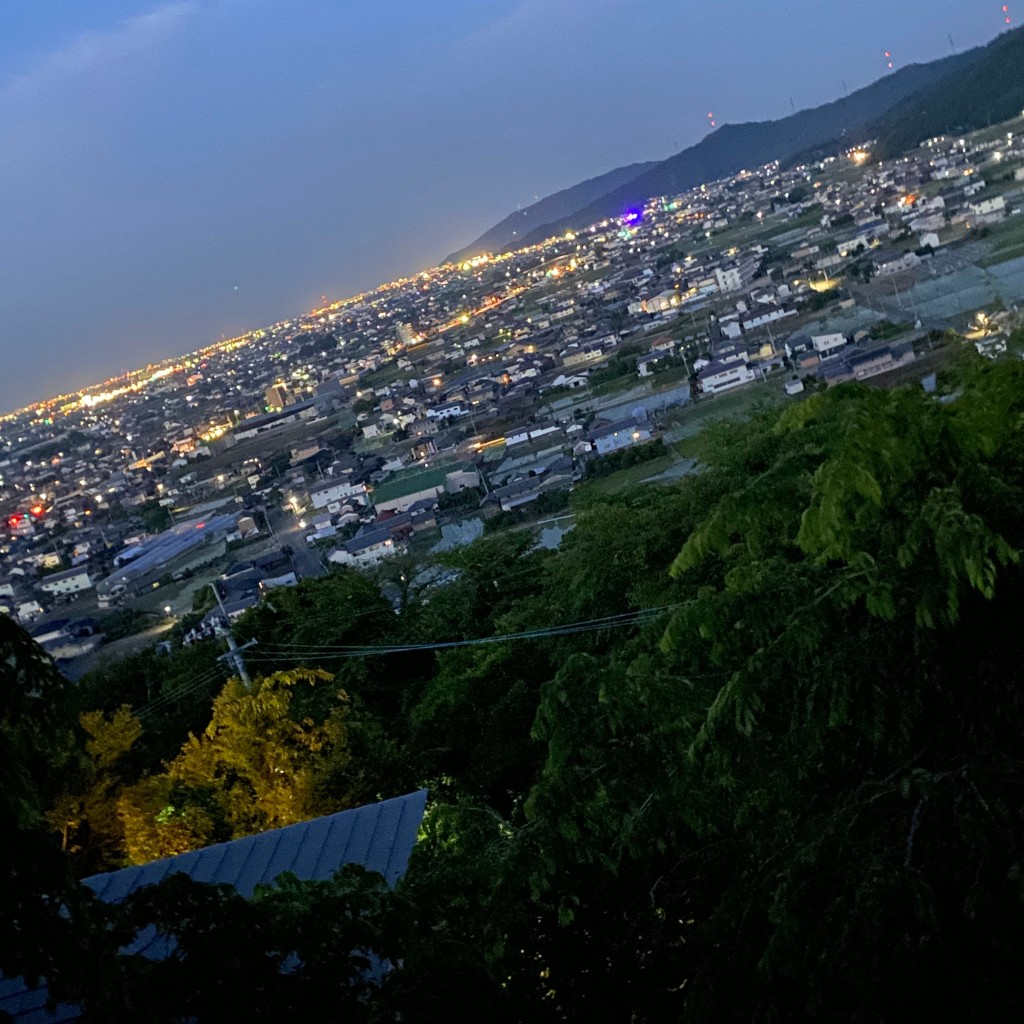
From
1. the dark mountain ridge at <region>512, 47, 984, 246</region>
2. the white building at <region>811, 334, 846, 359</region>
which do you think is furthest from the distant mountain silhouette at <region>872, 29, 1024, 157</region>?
the dark mountain ridge at <region>512, 47, 984, 246</region>

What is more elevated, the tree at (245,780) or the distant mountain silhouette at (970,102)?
the distant mountain silhouette at (970,102)

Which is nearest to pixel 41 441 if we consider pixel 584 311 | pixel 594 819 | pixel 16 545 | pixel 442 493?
pixel 16 545

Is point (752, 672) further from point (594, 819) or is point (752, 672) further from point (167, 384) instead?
point (167, 384)

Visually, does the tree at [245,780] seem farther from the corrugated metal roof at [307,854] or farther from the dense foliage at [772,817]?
the dense foliage at [772,817]

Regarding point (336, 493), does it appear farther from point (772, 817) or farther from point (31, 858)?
point (31, 858)

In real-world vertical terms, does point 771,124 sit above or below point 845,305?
above

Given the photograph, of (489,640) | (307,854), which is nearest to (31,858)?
(307,854)

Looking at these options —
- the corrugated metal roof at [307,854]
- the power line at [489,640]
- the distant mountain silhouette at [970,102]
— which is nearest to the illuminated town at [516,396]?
the power line at [489,640]
